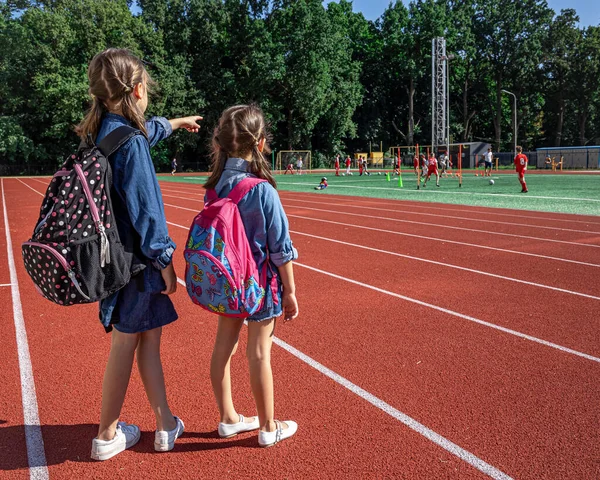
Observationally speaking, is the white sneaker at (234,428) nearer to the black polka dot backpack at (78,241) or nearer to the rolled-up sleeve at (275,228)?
the rolled-up sleeve at (275,228)

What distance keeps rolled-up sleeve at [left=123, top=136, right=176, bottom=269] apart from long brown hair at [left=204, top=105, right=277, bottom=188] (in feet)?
1.32

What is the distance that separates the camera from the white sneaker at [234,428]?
3.16m

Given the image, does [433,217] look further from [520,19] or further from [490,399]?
[520,19]

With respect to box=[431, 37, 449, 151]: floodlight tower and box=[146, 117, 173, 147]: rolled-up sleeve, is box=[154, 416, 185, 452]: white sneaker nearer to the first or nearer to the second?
box=[146, 117, 173, 147]: rolled-up sleeve

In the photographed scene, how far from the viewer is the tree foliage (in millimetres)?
52625

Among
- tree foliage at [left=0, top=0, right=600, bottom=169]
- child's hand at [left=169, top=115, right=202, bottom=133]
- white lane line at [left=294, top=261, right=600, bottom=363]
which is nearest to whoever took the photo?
child's hand at [left=169, top=115, right=202, bottom=133]

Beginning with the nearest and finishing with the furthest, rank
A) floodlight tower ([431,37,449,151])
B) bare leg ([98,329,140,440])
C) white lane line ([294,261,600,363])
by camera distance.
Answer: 1. bare leg ([98,329,140,440])
2. white lane line ([294,261,600,363])
3. floodlight tower ([431,37,449,151])

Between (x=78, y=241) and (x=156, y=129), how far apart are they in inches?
35.7

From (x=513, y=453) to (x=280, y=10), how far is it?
190ft

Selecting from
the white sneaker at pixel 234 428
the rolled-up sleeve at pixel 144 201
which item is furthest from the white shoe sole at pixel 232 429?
the rolled-up sleeve at pixel 144 201

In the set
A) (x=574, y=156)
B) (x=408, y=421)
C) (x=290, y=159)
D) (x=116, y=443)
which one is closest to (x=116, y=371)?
(x=116, y=443)

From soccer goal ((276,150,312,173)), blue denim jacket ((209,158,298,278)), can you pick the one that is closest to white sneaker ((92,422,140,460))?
blue denim jacket ((209,158,298,278))

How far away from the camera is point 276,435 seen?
308 cm

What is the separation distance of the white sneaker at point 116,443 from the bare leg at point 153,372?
0.20 m
